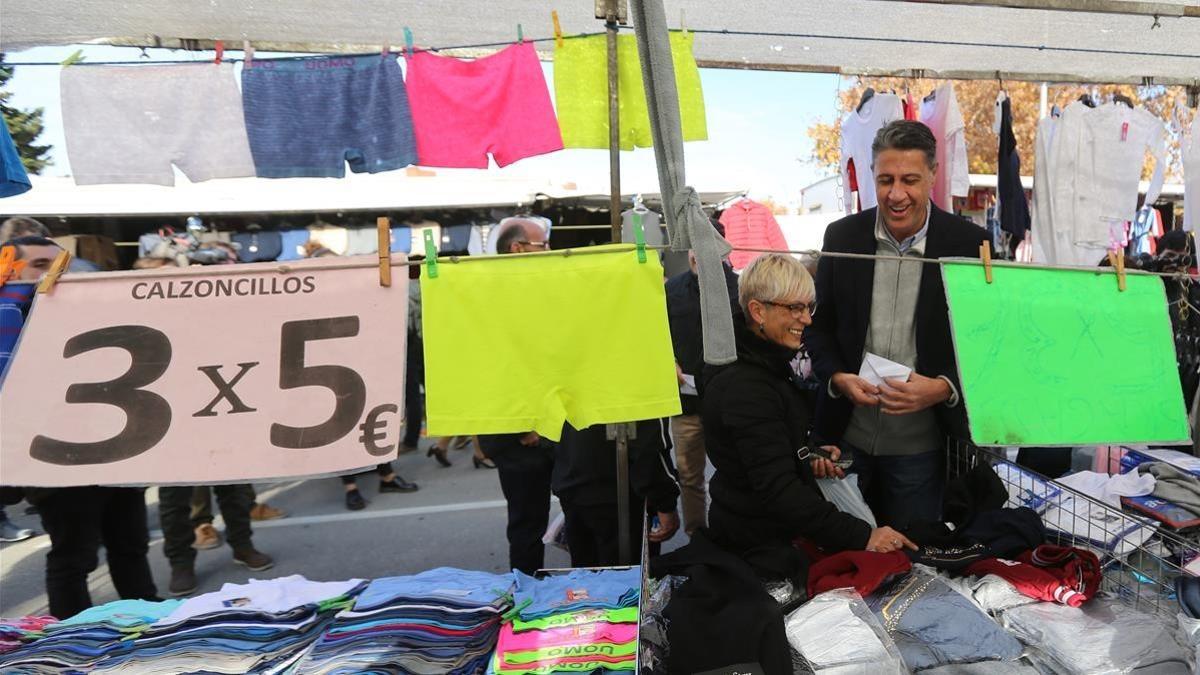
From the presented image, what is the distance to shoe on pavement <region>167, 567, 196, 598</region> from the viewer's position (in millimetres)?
3617

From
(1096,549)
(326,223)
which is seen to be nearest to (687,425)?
(1096,549)

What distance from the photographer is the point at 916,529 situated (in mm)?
1901

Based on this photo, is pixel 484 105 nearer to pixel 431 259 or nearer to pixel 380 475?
pixel 431 259

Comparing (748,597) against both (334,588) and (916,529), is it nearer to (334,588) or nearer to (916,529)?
(916,529)

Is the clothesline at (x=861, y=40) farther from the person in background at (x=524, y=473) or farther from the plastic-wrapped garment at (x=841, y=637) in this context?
the plastic-wrapped garment at (x=841, y=637)

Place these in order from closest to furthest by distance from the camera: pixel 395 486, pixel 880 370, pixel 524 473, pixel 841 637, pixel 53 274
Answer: pixel 841 637, pixel 53 274, pixel 880 370, pixel 524 473, pixel 395 486

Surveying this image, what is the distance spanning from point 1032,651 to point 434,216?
25.3ft

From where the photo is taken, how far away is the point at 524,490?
3033mm

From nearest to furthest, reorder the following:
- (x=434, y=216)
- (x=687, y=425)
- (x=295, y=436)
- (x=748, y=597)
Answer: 1. (x=748, y=597)
2. (x=295, y=436)
3. (x=687, y=425)
4. (x=434, y=216)

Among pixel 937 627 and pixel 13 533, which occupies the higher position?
pixel 937 627

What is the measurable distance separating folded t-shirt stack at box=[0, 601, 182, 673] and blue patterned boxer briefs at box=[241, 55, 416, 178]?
204 cm

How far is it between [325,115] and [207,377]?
185 cm

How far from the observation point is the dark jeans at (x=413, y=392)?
5785mm

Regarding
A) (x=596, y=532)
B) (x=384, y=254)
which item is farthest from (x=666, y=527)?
(x=384, y=254)
